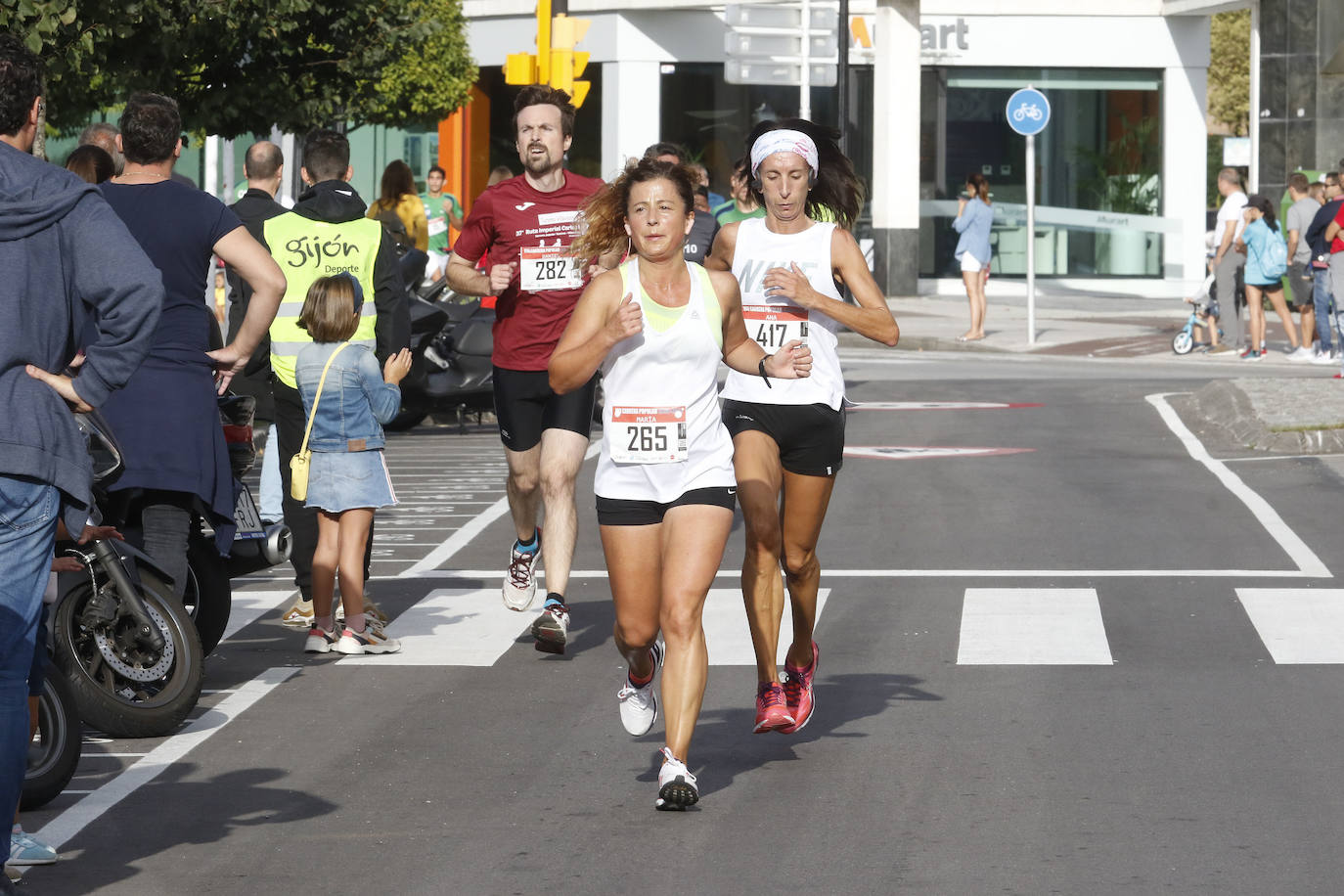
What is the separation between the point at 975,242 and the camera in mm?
28000

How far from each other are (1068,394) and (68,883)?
52.8 ft

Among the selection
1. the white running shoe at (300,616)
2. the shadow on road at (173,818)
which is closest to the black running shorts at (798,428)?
the shadow on road at (173,818)

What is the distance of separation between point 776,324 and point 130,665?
235 centimetres

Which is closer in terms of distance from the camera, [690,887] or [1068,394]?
[690,887]

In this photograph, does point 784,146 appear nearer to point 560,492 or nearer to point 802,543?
point 802,543

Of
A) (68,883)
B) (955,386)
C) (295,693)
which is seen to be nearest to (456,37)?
(955,386)

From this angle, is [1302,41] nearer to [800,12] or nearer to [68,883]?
[800,12]

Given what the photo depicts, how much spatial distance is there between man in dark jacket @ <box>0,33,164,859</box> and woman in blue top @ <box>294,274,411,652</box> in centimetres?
381

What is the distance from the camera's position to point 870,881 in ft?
18.2

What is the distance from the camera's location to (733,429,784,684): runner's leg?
23.5 feet

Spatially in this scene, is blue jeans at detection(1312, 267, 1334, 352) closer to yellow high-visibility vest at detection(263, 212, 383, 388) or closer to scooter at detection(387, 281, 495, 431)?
scooter at detection(387, 281, 495, 431)

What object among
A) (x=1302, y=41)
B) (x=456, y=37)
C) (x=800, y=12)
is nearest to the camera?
(x=800, y=12)

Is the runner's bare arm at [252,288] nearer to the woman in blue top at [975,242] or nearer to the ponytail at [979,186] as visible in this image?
the woman in blue top at [975,242]

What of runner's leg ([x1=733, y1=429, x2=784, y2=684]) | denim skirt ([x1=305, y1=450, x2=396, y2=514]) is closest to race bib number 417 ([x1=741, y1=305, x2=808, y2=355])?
runner's leg ([x1=733, y1=429, x2=784, y2=684])
